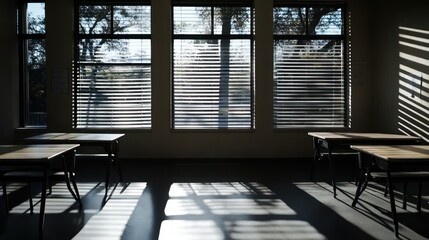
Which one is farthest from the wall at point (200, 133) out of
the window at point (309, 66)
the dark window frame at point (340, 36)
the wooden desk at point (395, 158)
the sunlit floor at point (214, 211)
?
the wooden desk at point (395, 158)

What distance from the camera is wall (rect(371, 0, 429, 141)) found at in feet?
16.5

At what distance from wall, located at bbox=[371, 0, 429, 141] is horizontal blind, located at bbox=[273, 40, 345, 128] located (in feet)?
2.16

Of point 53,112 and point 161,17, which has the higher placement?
point 161,17

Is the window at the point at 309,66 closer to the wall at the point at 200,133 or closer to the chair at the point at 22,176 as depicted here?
the wall at the point at 200,133

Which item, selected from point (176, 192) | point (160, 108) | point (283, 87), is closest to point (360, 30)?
point (283, 87)

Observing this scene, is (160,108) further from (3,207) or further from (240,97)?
(3,207)

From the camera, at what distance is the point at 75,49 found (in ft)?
21.7

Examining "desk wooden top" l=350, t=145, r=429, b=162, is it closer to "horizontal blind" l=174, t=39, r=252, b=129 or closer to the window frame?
"horizontal blind" l=174, t=39, r=252, b=129

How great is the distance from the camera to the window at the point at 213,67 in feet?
21.9

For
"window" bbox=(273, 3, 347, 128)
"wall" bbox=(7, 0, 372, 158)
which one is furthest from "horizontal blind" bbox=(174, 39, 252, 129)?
"window" bbox=(273, 3, 347, 128)

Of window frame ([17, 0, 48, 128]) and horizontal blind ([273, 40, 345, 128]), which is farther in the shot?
horizontal blind ([273, 40, 345, 128])

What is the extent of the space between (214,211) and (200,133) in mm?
3115

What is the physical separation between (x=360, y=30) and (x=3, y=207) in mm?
6070

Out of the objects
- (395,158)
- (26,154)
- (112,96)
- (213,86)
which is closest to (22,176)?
(26,154)
